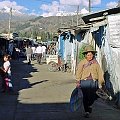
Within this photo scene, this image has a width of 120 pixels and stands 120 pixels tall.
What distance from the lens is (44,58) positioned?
37656 mm

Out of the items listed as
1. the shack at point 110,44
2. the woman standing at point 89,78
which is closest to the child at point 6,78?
the shack at point 110,44

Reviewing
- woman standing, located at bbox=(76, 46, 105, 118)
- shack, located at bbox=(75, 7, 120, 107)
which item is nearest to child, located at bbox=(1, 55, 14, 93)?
shack, located at bbox=(75, 7, 120, 107)

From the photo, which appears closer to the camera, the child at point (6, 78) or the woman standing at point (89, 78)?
the woman standing at point (89, 78)

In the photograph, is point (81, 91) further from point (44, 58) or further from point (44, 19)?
point (44, 19)

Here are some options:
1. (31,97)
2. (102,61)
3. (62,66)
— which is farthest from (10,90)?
(62,66)

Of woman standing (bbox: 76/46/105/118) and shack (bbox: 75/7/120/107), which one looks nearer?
woman standing (bbox: 76/46/105/118)

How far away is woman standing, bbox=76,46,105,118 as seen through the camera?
990cm

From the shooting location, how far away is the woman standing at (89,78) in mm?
9898

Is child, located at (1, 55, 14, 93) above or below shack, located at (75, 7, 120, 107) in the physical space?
below

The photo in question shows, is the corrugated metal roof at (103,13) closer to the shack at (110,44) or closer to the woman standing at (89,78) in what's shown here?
the shack at (110,44)

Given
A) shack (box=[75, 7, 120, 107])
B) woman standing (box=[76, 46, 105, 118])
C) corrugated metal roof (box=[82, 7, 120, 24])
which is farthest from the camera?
corrugated metal roof (box=[82, 7, 120, 24])

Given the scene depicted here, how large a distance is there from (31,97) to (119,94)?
11.4 feet

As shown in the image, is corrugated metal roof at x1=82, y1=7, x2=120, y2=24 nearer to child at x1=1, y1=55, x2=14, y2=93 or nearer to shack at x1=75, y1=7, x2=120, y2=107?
shack at x1=75, y1=7, x2=120, y2=107

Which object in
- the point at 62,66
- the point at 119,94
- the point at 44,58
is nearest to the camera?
the point at 119,94
